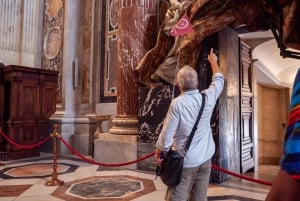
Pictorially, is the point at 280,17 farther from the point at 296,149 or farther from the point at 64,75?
the point at 64,75

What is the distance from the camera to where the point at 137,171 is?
18.1 ft

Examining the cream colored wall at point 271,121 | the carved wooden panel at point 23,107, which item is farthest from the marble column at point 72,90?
the cream colored wall at point 271,121

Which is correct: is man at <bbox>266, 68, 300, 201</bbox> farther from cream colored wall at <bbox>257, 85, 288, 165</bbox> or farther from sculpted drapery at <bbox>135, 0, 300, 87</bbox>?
cream colored wall at <bbox>257, 85, 288, 165</bbox>

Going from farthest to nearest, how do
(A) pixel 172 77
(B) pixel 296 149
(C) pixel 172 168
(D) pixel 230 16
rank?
1. (A) pixel 172 77
2. (D) pixel 230 16
3. (C) pixel 172 168
4. (B) pixel 296 149

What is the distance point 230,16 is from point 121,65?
8.22 feet

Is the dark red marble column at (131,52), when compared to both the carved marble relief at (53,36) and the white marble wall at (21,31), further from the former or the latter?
the white marble wall at (21,31)

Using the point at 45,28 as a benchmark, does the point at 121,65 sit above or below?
below

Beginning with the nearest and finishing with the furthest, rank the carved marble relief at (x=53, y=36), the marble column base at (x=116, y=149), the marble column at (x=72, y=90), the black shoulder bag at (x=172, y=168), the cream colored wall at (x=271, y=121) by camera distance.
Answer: the black shoulder bag at (x=172, y=168), the marble column base at (x=116, y=149), the marble column at (x=72, y=90), the carved marble relief at (x=53, y=36), the cream colored wall at (x=271, y=121)

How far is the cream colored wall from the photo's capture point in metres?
11.2

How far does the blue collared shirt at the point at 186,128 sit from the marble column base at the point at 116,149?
328cm

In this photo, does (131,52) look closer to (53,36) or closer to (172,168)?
(53,36)

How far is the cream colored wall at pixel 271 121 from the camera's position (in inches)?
441

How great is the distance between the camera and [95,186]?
4445 mm

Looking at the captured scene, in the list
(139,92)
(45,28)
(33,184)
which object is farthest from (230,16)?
(45,28)
